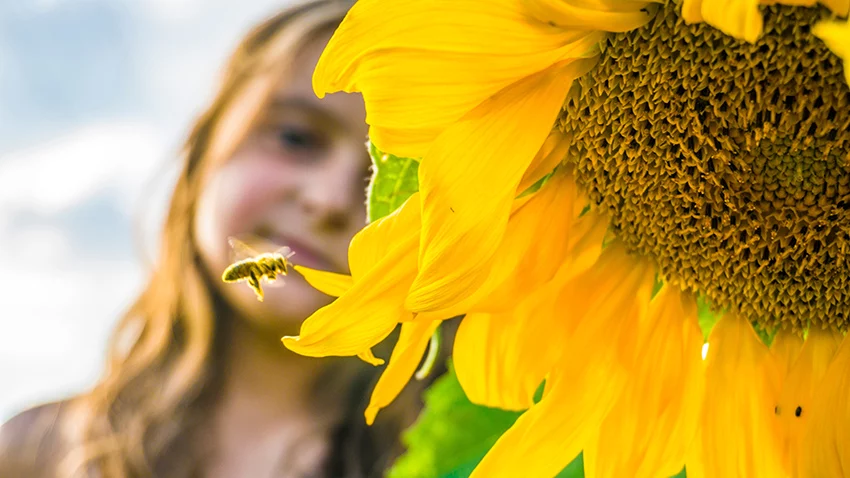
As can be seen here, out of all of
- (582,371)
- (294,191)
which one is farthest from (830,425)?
(294,191)

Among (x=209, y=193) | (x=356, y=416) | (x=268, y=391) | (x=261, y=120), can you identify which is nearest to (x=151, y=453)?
(x=268, y=391)

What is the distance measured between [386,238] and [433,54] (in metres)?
0.08

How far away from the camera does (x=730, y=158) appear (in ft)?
1.12

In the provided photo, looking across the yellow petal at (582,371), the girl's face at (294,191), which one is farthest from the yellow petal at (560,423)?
the girl's face at (294,191)

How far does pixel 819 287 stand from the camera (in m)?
0.38

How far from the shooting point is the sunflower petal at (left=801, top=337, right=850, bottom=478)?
0.35m

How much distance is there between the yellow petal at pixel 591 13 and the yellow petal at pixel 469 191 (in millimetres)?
34

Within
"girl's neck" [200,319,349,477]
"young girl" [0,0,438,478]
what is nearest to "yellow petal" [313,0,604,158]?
"young girl" [0,0,438,478]

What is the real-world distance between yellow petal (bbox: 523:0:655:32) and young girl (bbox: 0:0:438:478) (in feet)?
4.90

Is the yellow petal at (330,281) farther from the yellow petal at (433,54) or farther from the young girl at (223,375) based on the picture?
the young girl at (223,375)

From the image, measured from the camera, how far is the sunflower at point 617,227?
0.31 metres

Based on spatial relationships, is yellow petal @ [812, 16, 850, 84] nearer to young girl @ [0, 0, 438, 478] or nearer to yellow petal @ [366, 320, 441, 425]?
yellow petal @ [366, 320, 441, 425]

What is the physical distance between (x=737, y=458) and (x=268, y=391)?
173cm

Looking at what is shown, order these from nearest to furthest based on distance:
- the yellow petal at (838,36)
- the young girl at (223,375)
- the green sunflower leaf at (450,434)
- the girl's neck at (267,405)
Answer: the yellow petal at (838,36)
the green sunflower leaf at (450,434)
the young girl at (223,375)
the girl's neck at (267,405)
